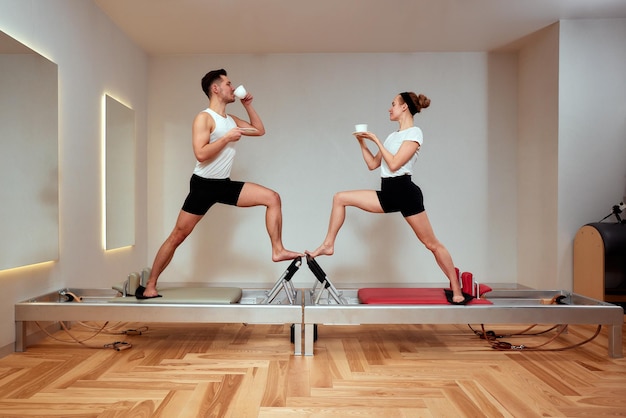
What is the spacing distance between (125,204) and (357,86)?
9.08 ft

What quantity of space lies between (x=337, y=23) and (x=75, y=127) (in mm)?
2491

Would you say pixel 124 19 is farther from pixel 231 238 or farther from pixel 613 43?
pixel 613 43

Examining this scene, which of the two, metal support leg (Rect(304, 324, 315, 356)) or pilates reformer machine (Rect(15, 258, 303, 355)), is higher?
pilates reformer machine (Rect(15, 258, 303, 355))

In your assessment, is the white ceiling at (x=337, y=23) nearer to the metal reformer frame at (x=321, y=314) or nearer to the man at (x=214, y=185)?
the man at (x=214, y=185)

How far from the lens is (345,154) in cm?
588

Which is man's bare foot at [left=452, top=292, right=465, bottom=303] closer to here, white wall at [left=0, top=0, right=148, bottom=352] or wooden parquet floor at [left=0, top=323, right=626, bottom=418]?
wooden parquet floor at [left=0, top=323, right=626, bottom=418]

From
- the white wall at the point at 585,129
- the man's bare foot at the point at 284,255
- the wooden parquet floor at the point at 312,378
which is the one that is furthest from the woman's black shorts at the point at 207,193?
the white wall at the point at 585,129

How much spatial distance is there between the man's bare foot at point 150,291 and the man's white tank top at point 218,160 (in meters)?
0.79

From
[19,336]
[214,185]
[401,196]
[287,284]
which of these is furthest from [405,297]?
[19,336]

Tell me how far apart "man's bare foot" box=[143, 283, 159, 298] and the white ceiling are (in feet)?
7.98

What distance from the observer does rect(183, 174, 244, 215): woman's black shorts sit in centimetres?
337

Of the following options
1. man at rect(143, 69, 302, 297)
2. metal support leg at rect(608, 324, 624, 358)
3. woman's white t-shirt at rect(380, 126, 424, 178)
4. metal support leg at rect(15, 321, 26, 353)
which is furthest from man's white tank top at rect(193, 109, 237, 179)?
metal support leg at rect(608, 324, 624, 358)

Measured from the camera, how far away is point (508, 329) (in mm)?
3863

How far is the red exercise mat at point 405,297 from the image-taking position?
3270 millimetres
